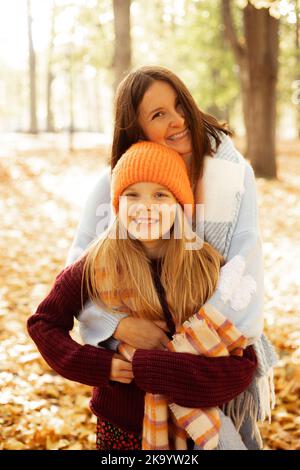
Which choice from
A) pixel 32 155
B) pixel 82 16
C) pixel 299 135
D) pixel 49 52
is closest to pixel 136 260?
pixel 32 155

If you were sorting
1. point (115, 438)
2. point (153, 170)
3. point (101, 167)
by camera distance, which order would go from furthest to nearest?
1. point (101, 167)
2. point (115, 438)
3. point (153, 170)

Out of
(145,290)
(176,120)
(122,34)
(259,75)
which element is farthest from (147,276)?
(259,75)

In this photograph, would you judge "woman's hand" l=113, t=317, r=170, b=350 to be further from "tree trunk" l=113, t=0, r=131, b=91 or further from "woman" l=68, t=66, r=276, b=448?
"tree trunk" l=113, t=0, r=131, b=91

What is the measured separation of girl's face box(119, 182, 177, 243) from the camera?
6.10ft

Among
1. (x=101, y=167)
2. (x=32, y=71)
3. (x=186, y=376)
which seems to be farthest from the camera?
(x=32, y=71)

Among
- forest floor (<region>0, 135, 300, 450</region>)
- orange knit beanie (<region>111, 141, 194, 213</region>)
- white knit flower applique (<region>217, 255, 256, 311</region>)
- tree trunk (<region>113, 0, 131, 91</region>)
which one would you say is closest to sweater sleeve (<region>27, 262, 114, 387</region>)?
orange knit beanie (<region>111, 141, 194, 213</region>)

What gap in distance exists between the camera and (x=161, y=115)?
2008 mm

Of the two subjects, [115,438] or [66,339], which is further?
[115,438]

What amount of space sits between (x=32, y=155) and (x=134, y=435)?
14.4 m

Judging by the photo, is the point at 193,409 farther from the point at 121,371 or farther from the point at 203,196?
the point at 203,196

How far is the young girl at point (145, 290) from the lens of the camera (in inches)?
70.9

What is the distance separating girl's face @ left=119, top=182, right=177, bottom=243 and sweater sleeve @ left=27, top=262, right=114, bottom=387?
0.98 feet

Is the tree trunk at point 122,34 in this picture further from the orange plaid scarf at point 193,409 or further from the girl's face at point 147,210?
the orange plaid scarf at point 193,409

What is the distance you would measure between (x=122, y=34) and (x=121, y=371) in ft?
32.3
